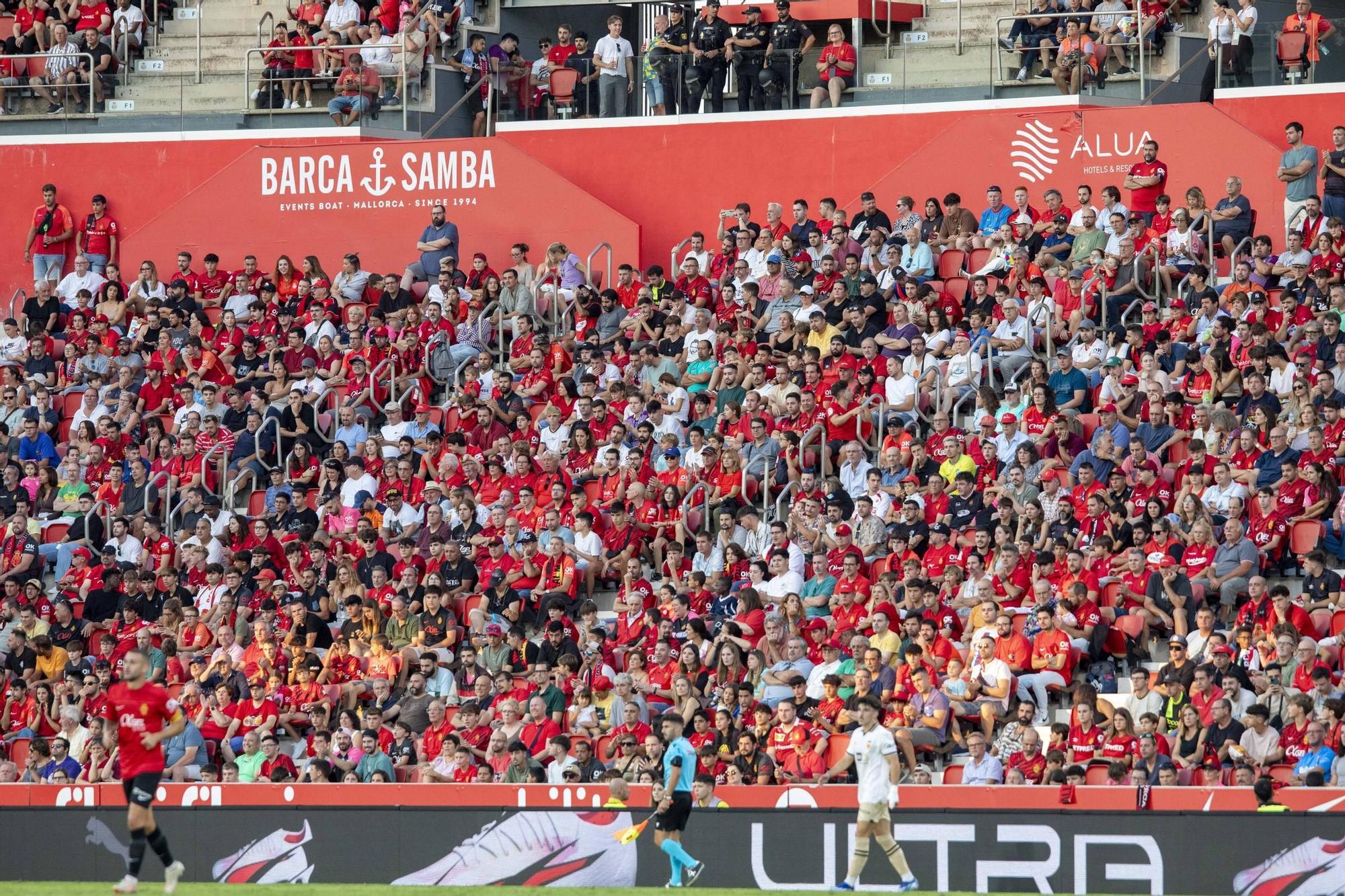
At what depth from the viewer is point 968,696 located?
1770cm

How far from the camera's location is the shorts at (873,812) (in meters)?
14.7

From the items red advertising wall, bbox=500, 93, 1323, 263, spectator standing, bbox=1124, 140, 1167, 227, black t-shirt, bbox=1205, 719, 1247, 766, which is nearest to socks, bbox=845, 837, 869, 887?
black t-shirt, bbox=1205, 719, 1247, 766

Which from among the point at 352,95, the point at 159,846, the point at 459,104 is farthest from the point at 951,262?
the point at 159,846

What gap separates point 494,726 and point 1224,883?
22.6 feet

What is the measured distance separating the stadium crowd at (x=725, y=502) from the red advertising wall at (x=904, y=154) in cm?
64

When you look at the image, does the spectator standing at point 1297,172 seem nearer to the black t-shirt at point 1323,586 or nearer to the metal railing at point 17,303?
the black t-shirt at point 1323,586

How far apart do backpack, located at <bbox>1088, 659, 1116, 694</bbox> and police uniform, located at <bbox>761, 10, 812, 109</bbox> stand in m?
10.5

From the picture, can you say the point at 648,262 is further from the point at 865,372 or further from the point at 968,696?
the point at 968,696

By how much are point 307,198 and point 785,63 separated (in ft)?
21.2

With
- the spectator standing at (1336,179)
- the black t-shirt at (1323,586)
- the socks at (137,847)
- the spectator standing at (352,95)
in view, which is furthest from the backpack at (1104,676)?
the spectator standing at (352,95)

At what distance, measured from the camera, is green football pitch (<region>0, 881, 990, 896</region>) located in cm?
→ 1434

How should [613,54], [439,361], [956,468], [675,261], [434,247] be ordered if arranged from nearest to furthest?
[956,468] < [439,361] < [675,261] < [434,247] < [613,54]

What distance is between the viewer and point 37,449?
81.5ft

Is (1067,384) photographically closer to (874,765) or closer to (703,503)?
(703,503)
